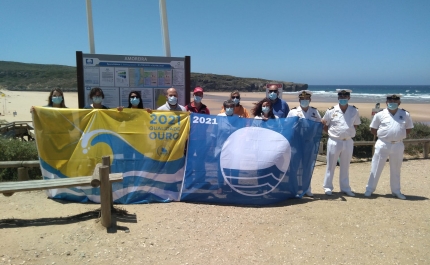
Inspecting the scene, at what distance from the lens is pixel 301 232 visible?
183 inches

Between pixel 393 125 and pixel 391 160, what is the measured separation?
2.36 feet

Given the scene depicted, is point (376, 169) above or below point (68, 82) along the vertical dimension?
below

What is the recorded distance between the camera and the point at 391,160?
6.41m

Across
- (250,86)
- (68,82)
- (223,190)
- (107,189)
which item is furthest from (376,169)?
(250,86)

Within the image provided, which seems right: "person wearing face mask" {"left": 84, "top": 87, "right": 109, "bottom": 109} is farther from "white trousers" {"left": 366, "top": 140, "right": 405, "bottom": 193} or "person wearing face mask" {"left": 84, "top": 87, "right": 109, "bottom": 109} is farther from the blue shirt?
"white trousers" {"left": 366, "top": 140, "right": 405, "bottom": 193}

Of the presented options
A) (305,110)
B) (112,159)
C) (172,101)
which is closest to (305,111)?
(305,110)

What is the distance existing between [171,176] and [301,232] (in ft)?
7.43

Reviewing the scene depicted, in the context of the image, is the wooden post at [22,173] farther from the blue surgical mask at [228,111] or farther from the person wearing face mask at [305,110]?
the person wearing face mask at [305,110]

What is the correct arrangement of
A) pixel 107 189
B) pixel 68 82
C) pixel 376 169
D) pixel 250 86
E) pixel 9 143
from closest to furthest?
1. pixel 107 189
2. pixel 376 169
3. pixel 9 143
4. pixel 68 82
5. pixel 250 86

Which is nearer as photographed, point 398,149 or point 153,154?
point 153,154

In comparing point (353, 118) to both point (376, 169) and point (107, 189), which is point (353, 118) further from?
point (107, 189)

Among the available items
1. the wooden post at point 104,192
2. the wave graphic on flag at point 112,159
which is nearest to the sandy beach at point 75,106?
the wave graphic on flag at point 112,159

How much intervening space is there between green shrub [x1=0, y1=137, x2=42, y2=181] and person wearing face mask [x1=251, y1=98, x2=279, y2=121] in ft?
14.6

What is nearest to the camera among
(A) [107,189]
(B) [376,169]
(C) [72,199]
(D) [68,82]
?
(A) [107,189]
